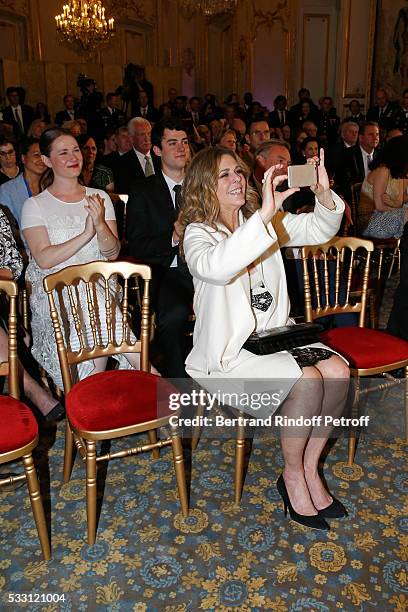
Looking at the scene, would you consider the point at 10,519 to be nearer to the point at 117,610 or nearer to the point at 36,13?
the point at 117,610

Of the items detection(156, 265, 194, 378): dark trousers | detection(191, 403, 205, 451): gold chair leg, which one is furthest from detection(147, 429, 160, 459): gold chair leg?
detection(156, 265, 194, 378): dark trousers

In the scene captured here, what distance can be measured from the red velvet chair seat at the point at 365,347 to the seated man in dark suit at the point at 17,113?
7.89m

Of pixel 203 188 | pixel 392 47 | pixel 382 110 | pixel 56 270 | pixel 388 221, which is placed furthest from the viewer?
pixel 392 47

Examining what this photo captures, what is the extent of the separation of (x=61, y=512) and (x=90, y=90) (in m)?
9.05

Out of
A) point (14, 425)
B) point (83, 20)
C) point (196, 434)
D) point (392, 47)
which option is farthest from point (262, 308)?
point (392, 47)

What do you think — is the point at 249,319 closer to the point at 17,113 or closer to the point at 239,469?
the point at 239,469

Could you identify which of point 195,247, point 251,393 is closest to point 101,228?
point 195,247

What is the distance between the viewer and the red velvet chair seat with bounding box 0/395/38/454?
1845 millimetres

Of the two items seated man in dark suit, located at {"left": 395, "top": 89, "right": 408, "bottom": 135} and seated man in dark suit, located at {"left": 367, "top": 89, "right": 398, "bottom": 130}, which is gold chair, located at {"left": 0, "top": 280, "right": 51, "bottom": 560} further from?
seated man in dark suit, located at {"left": 367, "top": 89, "right": 398, "bottom": 130}

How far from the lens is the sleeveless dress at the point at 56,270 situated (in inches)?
105

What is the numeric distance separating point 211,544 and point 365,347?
3.50 ft

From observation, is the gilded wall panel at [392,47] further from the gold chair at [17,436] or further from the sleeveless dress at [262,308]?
the gold chair at [17,436]

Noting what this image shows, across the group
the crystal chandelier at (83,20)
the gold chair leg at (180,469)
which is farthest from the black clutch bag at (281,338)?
→ the crystal chandelier at (83,20)

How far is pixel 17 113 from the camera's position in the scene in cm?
926
